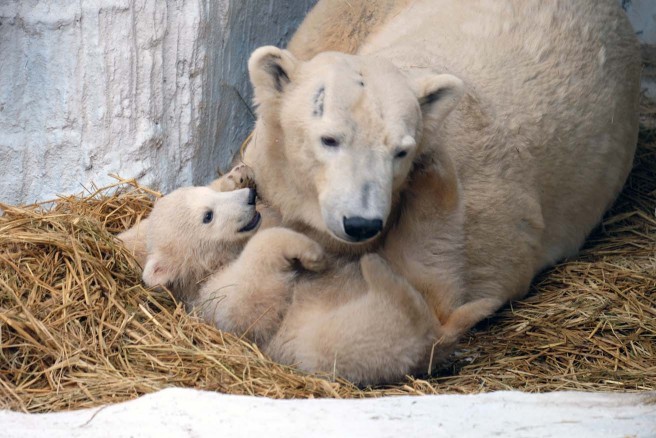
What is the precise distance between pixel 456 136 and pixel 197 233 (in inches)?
47.2

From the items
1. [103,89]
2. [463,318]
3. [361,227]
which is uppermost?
[361,227]

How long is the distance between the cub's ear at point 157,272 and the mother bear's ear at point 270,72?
2.57 ft

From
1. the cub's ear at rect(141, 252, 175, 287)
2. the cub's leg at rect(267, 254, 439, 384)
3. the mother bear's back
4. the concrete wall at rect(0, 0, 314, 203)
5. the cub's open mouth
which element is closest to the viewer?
the cub's leg at rect(267, 254, 439, 384)

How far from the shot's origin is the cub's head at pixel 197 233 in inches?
158

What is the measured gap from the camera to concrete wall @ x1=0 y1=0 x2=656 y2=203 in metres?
4.73

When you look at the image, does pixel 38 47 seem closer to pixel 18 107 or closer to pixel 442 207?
pixel 18 107

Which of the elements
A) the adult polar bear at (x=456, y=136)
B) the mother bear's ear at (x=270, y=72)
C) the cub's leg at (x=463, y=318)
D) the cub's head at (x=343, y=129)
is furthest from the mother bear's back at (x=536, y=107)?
the mother bear's ear at (x=270, y=72)

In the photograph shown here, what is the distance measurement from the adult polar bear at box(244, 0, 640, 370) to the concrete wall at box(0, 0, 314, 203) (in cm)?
65

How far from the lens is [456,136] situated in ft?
13.5

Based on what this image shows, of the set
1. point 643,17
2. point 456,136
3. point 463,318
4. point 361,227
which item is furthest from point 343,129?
point 643,17

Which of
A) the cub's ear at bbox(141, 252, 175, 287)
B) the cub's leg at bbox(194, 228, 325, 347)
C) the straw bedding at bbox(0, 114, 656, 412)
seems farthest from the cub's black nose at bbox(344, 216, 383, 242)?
the cub's ear at bbox(141, 252, 175, 287)

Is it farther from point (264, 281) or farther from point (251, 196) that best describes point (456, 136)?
point (264, 281)

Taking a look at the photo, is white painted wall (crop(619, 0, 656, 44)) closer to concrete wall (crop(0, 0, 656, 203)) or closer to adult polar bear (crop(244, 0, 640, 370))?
adult polar bear (crop(244, 0, 640, 370))

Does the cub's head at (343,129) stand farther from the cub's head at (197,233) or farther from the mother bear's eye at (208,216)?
the mother bear's eye at (208,216)
